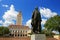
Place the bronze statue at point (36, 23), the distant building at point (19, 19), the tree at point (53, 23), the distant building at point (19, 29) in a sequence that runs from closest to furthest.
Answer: the bronze statue at point (36, 23)
the tree at point (53, 23)
the distant building at point (19, 29)
the distant building at point (19, 19)

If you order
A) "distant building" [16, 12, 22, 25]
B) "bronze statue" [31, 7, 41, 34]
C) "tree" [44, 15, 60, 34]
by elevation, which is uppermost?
"distant building" [16, 12, 22, 25]

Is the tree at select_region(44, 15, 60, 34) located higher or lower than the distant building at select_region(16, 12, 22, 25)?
lower

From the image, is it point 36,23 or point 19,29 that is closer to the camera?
point 36,23

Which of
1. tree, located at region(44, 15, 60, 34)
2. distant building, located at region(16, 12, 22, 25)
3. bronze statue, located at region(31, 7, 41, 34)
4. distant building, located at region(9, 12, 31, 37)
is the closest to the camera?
bronze statue, located at region(31, 7, 41, 34)

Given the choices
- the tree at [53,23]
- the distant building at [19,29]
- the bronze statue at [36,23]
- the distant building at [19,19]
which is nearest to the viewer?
the bronze statue at [36,23]

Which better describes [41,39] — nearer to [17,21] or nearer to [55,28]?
[55,28]

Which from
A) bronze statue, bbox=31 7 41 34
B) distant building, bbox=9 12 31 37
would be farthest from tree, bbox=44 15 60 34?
distant building, bbox=9 12 31 37

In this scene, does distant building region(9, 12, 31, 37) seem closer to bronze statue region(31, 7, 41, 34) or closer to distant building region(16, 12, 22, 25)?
distant building region(16, 12, 22, 25)

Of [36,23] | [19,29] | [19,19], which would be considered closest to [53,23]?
[36,23]

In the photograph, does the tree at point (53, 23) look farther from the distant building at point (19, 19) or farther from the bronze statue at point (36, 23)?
the distant building at point (19, 19)

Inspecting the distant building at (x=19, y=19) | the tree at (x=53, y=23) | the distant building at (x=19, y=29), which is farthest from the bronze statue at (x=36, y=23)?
the distant building at (x=19, y=19)

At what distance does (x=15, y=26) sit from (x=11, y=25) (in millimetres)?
2885

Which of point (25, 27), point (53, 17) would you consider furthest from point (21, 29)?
point (53, 17)

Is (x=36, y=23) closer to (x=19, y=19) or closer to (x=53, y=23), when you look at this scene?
(x=53, y=23)
